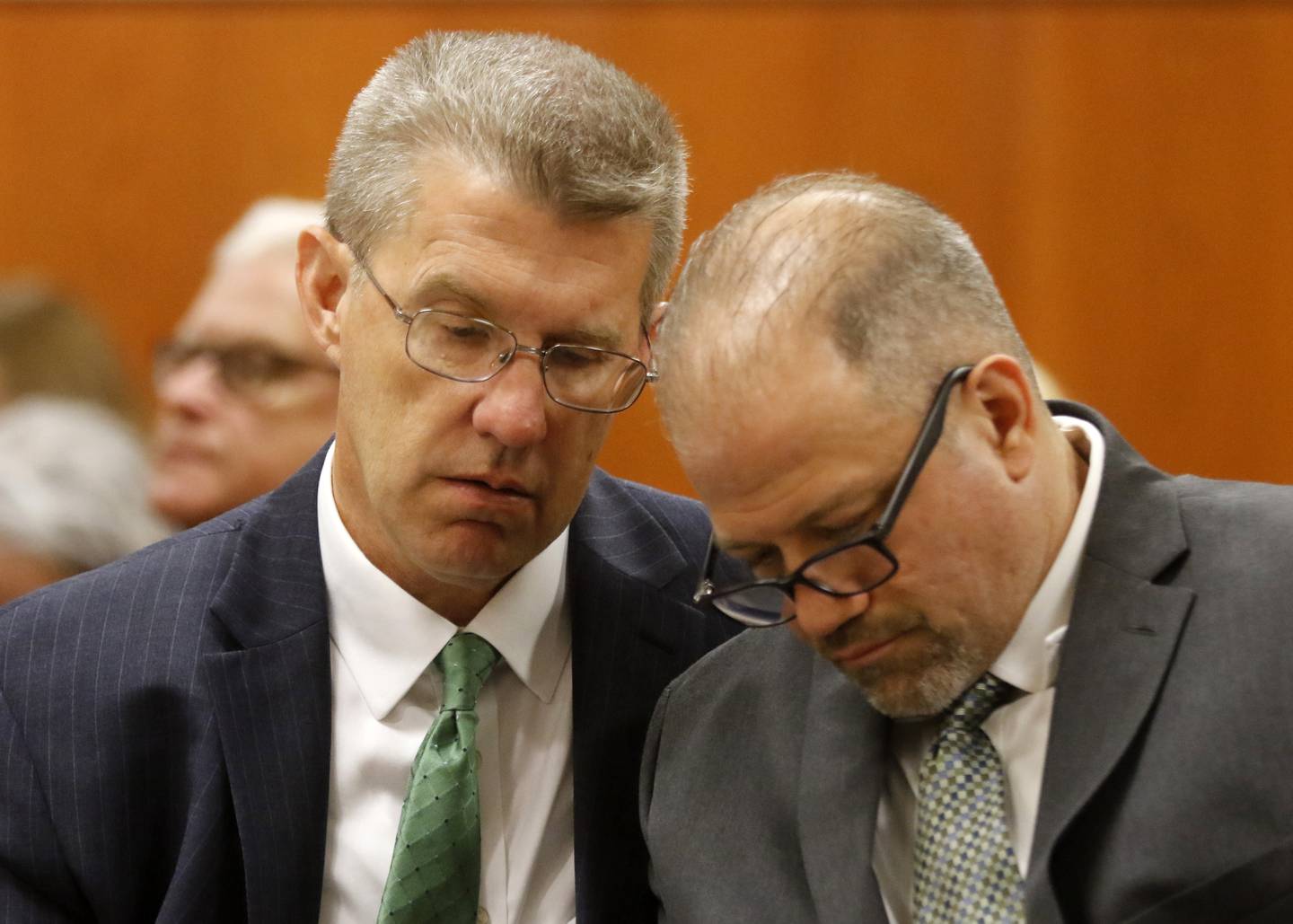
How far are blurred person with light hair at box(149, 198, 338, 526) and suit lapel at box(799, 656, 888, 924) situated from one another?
164cm

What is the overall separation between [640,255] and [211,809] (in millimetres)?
821

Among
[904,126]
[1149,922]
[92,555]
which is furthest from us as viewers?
[904,126]

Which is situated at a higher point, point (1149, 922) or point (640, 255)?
point (640, 255)

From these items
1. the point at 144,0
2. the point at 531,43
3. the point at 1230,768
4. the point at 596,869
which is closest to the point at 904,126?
the point at 144,0

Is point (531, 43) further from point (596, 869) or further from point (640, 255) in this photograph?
point (596, 869)

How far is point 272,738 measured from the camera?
2031 mm

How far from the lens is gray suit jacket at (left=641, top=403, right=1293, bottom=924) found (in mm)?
1562

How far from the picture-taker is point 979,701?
1779mm

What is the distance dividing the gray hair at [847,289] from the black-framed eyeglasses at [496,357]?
243 millimetres

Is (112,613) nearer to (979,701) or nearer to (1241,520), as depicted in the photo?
(979,701)

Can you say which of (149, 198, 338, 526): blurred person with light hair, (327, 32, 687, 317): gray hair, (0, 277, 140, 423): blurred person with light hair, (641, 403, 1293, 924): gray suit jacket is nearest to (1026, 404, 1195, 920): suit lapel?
(641, 403, 1293, 924): gray suit jacket

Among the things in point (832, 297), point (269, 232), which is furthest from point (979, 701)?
point (269, 232)

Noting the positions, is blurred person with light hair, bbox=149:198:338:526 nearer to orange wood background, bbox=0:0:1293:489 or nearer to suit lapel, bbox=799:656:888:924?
orange wood background, bbox=0:0:1293:489

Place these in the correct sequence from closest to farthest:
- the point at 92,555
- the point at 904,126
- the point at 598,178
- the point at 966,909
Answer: the point at 966,909
the point at 598,178
the point at 92,555
the point at 904,126
